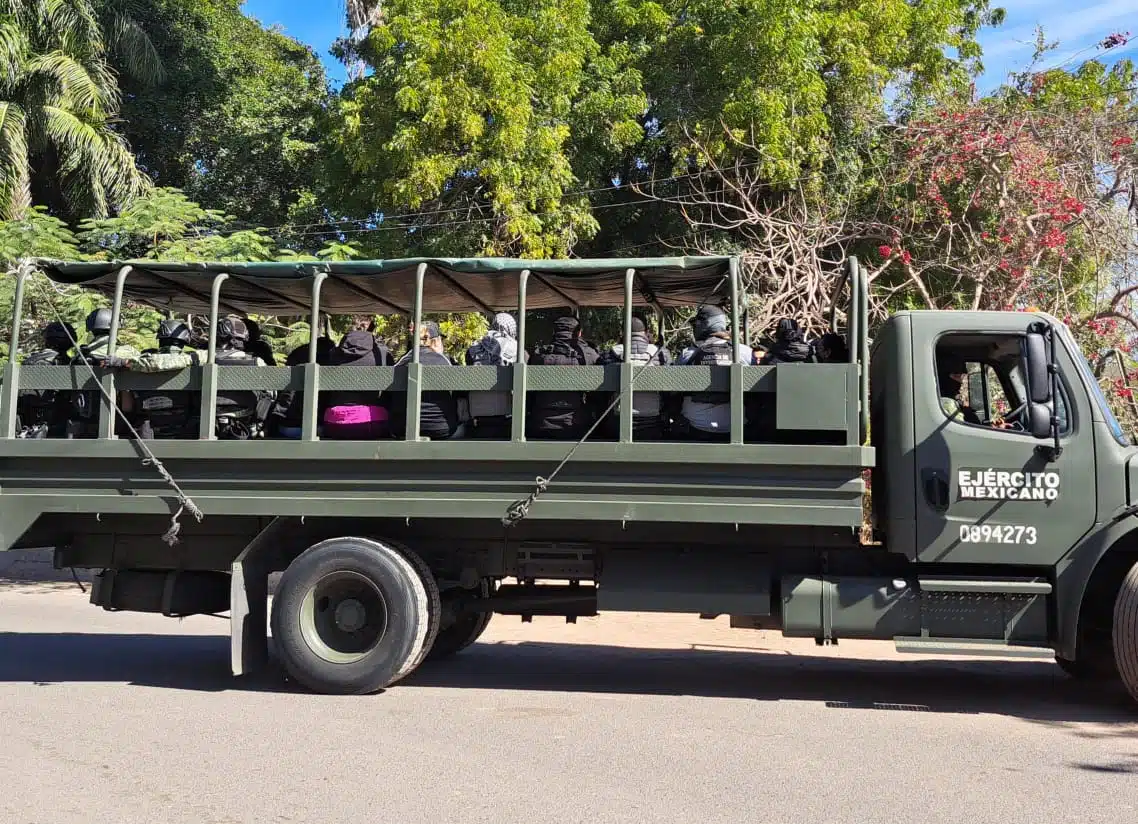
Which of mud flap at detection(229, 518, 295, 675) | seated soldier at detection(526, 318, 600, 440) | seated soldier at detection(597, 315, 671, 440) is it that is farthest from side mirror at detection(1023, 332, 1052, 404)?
mud flap at detection(229, 518, 295, 675)

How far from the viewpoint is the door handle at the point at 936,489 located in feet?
20.2

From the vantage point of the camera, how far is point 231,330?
7.21 meters

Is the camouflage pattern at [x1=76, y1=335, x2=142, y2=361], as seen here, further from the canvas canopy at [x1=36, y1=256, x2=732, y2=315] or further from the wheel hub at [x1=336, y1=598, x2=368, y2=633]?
the wheel hub at [x1=336, y1=598, x2=368, y2=633]

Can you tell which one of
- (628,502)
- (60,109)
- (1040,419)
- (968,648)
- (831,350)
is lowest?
(968,648)

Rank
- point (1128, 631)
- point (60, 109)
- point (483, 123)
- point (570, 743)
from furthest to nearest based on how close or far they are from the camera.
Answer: point (60, 109) → point (483, 123) → point (1128, 631) → point (570, 743)

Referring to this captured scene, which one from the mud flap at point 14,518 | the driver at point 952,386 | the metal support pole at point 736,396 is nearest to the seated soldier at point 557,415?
the metal support pole at point 736,396

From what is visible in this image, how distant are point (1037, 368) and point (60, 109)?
17455 mm

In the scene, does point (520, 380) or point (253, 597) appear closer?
point (520, 380)

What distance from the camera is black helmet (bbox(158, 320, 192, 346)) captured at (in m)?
7.02

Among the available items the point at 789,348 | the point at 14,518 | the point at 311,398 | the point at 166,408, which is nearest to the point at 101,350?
the point at 166,408

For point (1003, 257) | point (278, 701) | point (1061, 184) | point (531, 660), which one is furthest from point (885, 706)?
point (1061, 184)

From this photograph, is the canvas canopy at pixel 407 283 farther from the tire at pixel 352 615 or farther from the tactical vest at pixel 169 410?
the tire at pixel 352 615

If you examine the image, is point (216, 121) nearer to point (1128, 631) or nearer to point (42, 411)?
point (42, 411)

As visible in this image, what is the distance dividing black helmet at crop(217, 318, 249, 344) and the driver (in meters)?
4.43
